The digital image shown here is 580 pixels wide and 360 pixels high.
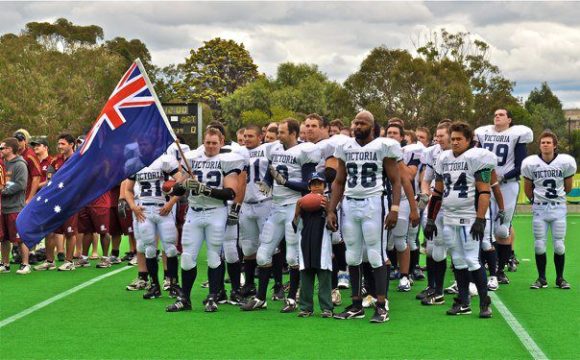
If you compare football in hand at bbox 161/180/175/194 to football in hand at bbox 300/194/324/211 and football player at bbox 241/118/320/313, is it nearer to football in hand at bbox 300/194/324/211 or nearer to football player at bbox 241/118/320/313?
football player at bbox 241/118/320/313

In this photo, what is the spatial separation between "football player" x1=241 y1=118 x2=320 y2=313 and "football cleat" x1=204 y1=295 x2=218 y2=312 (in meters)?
0.30

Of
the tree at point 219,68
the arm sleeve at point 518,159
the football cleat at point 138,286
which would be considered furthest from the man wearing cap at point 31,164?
the tree at point 219,68

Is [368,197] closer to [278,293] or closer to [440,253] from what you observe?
[440,253]

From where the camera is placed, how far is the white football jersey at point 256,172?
405 inches

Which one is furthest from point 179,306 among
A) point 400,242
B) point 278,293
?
point 400,242

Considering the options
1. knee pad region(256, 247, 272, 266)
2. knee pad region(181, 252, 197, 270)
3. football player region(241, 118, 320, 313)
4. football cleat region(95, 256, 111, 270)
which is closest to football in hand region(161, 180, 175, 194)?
knee pad region(181, 252, 197, 270)

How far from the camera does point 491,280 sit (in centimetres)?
1123

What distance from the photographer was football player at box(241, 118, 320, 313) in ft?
31.4

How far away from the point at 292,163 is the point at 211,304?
172 centimetres

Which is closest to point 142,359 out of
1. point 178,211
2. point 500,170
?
point 178,211

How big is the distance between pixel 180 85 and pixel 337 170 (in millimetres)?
78791

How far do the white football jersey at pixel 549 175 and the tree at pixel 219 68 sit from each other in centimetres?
7689

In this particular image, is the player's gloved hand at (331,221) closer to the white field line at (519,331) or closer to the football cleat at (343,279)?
the white field line at (519,331)

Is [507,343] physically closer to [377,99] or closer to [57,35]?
[377,99]
